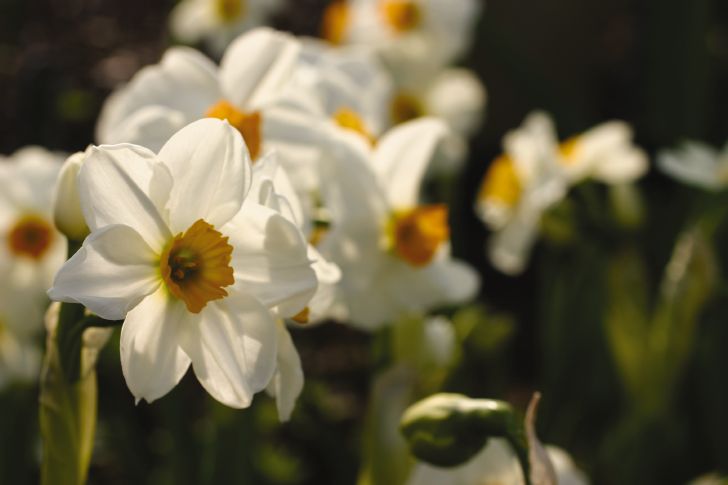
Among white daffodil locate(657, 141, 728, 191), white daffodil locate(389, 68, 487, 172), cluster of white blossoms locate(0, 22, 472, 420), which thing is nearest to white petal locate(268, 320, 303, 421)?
cluster of white blossoms locate(0, 22, 472, 420)

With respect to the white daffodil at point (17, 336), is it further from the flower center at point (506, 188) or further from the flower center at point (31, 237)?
the flower center at point (506, 188)

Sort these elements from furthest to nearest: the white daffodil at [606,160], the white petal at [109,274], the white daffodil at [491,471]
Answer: the white daffodil at [606,160]
the white daffodil at [491,471]
the white petal at [109,274]

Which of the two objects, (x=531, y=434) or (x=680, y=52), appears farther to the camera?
(x=680, y=52)

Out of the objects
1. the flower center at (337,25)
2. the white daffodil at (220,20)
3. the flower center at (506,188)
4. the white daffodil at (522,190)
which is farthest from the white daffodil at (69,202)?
the white daffodil at (220,20)

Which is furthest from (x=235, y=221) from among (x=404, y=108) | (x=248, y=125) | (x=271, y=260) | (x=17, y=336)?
(x=404, y=108)

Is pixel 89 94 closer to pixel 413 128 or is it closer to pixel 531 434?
pixel 413 128

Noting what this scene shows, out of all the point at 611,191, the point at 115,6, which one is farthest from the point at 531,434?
the point at 115,6

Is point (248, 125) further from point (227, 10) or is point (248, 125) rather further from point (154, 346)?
point (227, 10)
